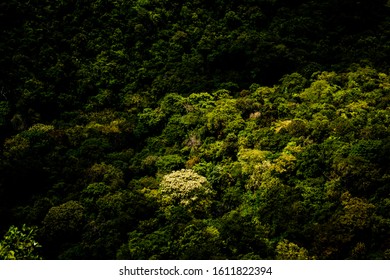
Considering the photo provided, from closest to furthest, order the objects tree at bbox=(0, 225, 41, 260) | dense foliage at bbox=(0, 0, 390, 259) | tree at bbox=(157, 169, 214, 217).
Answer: tree at bbox=(0, 225, 41, 260) < dense foliage at bbox=(0, 0, 390, 259) < tree at bbox=(157, 169, 214, 217)

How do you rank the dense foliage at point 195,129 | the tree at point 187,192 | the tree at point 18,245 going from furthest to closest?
the tree at point 187,192 < the dense foliage at point 195,129 < the tree at point 18,245

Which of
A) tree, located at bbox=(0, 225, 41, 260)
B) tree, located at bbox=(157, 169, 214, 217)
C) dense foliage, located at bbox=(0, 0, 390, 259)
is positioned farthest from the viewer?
tree, located at bbox=(157, 169, 214, 217)

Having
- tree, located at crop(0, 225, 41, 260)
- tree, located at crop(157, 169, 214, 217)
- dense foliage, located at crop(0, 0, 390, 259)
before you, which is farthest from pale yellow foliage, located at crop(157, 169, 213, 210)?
tree, located at crop(0, 225, 41, 260)

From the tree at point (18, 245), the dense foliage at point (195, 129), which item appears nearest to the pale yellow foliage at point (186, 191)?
the dense foliage at point (195, 129)

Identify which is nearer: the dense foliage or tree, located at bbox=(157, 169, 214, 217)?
the dense foliage

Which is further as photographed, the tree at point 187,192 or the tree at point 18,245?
the tree at point 187,192

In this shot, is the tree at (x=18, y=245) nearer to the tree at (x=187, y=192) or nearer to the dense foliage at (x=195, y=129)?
the dense foliage at (x=195, y=129)

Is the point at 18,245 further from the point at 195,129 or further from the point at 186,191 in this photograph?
the point at 195,129

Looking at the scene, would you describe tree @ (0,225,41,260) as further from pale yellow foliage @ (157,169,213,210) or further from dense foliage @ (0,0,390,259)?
pale yellow foliage @ (157,169,213,210)
